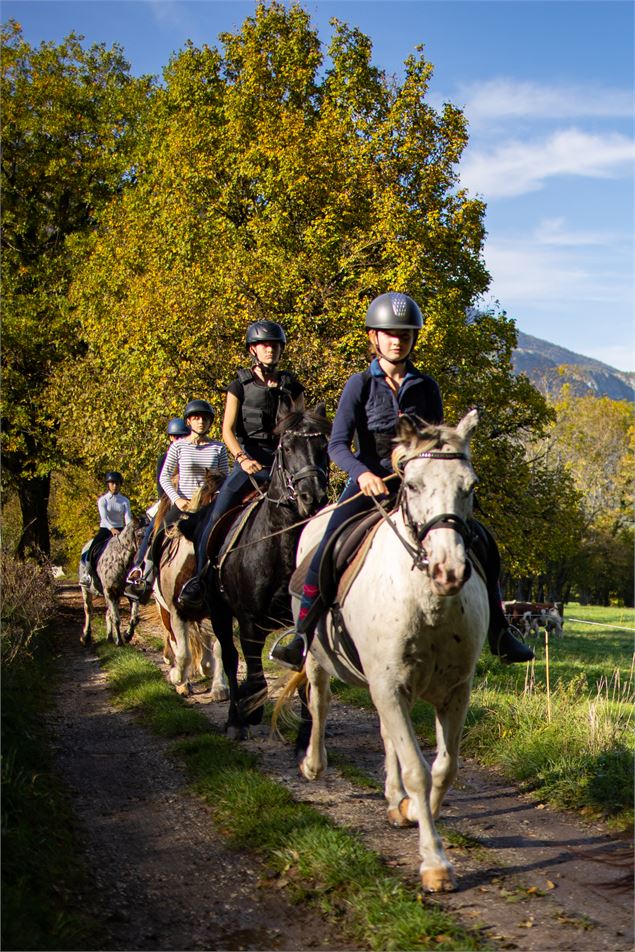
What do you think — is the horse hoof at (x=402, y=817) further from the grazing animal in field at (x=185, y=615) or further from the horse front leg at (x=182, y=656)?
the horse front leg at (x=182, y=656)

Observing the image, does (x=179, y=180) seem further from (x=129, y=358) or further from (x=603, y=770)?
(x=603, y=770)

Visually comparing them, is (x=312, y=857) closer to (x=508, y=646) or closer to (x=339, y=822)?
(x=339, y=822)

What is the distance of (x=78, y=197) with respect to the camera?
1155 inches

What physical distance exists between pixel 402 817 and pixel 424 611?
1732 mm

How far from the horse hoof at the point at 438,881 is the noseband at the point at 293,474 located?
3.41m

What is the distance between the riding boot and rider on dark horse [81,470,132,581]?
12.7 metres

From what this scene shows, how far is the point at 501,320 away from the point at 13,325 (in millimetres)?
14217

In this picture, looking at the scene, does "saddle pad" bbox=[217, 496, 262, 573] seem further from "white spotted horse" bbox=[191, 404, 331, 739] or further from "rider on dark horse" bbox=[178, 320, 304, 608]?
"rider on dark horse" bbox=[178, 320, 304, 608]

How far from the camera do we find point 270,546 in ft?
26.7

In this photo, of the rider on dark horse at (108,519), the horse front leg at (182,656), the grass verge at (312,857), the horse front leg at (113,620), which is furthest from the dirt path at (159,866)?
the rider on dark horse at (108,519)

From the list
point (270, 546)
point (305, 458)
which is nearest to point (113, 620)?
point (270, 546)

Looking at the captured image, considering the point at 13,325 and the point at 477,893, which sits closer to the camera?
the point at 477,893

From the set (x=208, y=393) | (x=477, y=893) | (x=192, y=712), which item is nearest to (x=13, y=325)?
(x=208, y=393)

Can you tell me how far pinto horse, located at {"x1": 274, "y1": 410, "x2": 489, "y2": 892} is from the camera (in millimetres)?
4750
